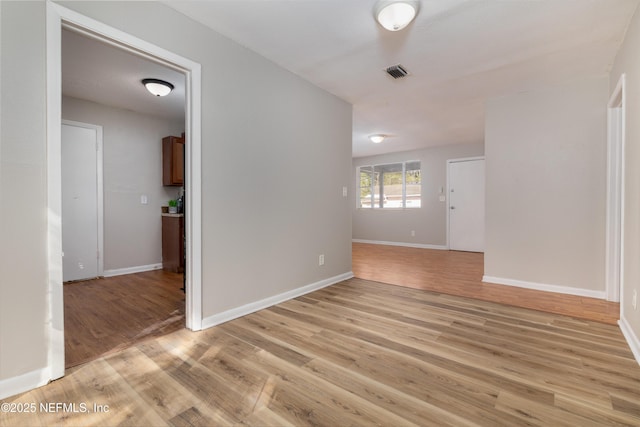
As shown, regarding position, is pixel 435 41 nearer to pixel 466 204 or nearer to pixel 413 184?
pixel 466 204

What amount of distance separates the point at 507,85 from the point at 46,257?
14.5 ft

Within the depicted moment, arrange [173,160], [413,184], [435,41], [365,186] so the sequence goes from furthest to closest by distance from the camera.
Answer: [365,186] < [413,184] < [173,160] < [435,41]

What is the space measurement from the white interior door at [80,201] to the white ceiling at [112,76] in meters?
0.53

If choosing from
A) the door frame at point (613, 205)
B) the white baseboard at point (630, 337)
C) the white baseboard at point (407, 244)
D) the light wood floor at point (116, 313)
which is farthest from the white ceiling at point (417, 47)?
the white baseboard at point (407, 244)

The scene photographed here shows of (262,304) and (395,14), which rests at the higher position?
(395,14)

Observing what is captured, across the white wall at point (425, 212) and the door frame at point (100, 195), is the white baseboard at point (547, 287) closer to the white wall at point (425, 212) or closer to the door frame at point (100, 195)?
the white wall at point (425, 212)

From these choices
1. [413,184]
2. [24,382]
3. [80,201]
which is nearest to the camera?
[24,382]

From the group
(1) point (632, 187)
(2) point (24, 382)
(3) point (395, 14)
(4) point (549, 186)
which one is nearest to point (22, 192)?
(2) point (24, 382)

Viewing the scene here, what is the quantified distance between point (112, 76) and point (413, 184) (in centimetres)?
628

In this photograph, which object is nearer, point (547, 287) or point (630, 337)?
point (630, 337)

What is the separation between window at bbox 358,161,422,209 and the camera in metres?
7.39

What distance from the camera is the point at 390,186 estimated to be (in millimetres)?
7816


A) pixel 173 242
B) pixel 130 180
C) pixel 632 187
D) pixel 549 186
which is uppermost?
pixel 130 180

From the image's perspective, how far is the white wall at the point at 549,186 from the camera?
10.5 feet
